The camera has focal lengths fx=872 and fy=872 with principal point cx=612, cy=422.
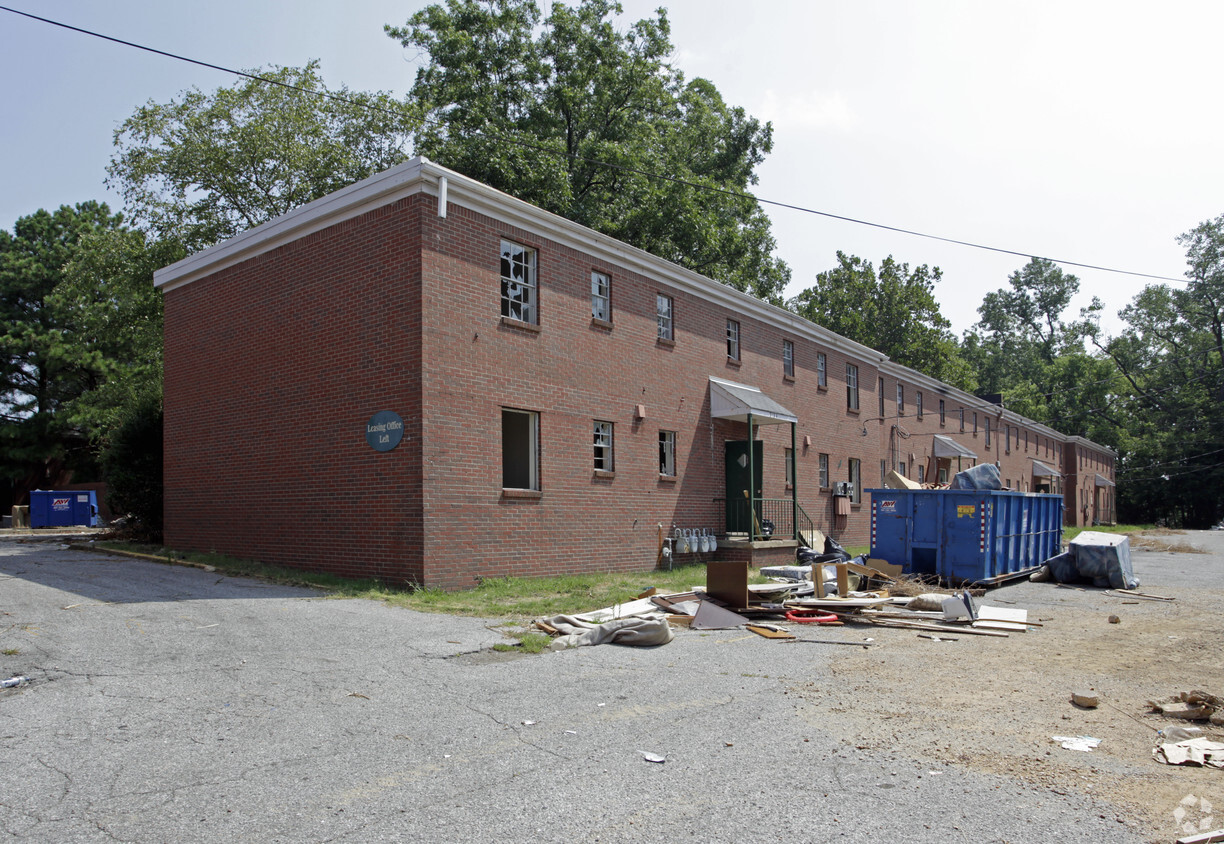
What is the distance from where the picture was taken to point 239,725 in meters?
5.89

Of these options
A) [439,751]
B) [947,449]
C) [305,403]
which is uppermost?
[305,403]

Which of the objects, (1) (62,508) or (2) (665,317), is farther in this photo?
(1) (62,508)

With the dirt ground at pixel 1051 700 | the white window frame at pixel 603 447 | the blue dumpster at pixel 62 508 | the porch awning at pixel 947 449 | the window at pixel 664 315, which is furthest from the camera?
the porch awning at pixel 947 449

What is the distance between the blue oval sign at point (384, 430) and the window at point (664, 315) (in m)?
7.33

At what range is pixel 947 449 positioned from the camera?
1420 inches

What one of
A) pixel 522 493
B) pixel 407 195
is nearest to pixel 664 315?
pixel 522 493

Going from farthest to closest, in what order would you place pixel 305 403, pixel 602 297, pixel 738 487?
1. pixel 738 487
2. pixel 602 297
3. pixel 305 403

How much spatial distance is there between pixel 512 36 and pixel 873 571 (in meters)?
26.2

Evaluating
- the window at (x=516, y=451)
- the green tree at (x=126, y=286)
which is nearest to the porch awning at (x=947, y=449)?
the window at (x=516, y=451)

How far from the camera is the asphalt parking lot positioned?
4258mm

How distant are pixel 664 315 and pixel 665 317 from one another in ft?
0.17

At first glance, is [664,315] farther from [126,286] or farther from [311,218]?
[126,286]

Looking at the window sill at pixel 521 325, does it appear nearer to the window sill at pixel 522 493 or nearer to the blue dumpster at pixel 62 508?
the window sill at pixel 522 493

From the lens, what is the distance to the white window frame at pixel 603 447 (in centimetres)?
1677
